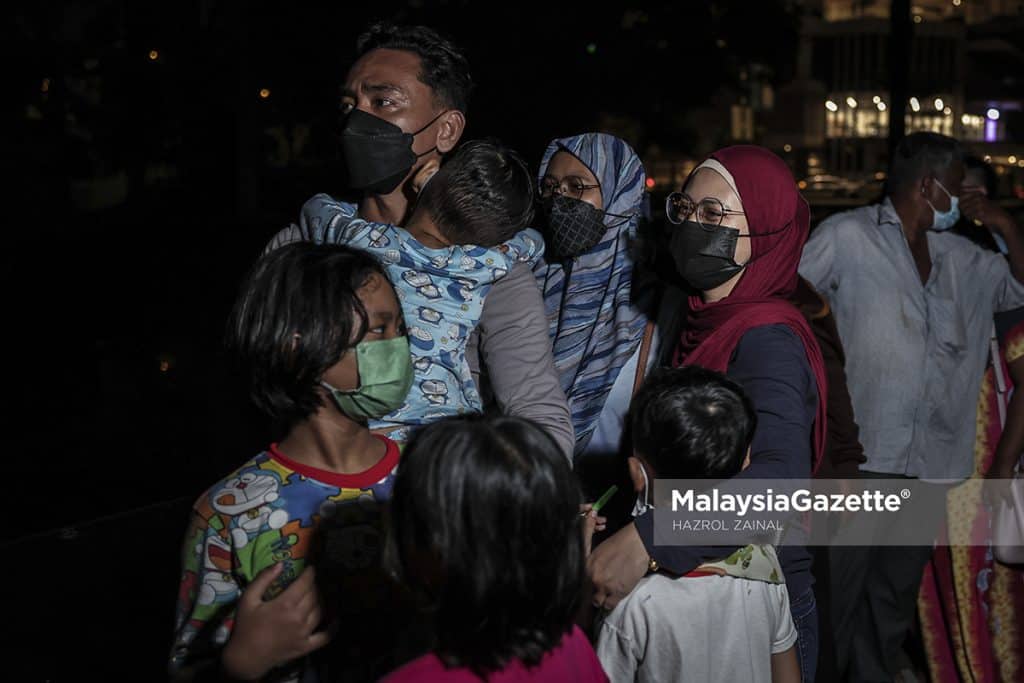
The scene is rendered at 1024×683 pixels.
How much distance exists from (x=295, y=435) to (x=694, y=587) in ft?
3.23

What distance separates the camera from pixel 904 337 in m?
4.15

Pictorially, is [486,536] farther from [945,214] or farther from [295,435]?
[945,214]

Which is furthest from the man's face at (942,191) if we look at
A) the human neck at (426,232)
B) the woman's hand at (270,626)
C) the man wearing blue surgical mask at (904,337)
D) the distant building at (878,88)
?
the distant building at (878,88)

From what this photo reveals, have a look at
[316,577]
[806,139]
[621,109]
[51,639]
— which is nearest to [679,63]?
[621,109]

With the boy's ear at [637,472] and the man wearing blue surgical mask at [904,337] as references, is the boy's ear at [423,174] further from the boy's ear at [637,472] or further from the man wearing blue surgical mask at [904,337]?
the man wearing blue surgical mask at [904,337]

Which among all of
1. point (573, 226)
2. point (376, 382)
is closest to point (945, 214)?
point (573, 226)

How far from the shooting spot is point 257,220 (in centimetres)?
2056

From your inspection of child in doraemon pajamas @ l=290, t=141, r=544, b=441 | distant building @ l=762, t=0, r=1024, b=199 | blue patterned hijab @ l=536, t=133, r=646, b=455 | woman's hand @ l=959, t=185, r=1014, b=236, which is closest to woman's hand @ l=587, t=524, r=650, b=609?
child in doraemon pajamas @ l=290, t=141, r=544, b=441

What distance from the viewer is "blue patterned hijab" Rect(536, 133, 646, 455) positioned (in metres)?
3.07

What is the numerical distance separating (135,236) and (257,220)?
2.31 metres

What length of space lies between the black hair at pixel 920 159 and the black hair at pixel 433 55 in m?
2.27

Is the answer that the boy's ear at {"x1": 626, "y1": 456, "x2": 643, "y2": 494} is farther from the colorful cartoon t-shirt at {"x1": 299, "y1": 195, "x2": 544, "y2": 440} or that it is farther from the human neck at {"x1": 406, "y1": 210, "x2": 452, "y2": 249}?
the human neck at {"x1": 406, "y1": 210, "x2": 452, "y2": 249}

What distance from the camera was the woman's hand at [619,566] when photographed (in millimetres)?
2406

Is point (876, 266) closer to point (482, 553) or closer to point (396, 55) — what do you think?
point (396, 55)
